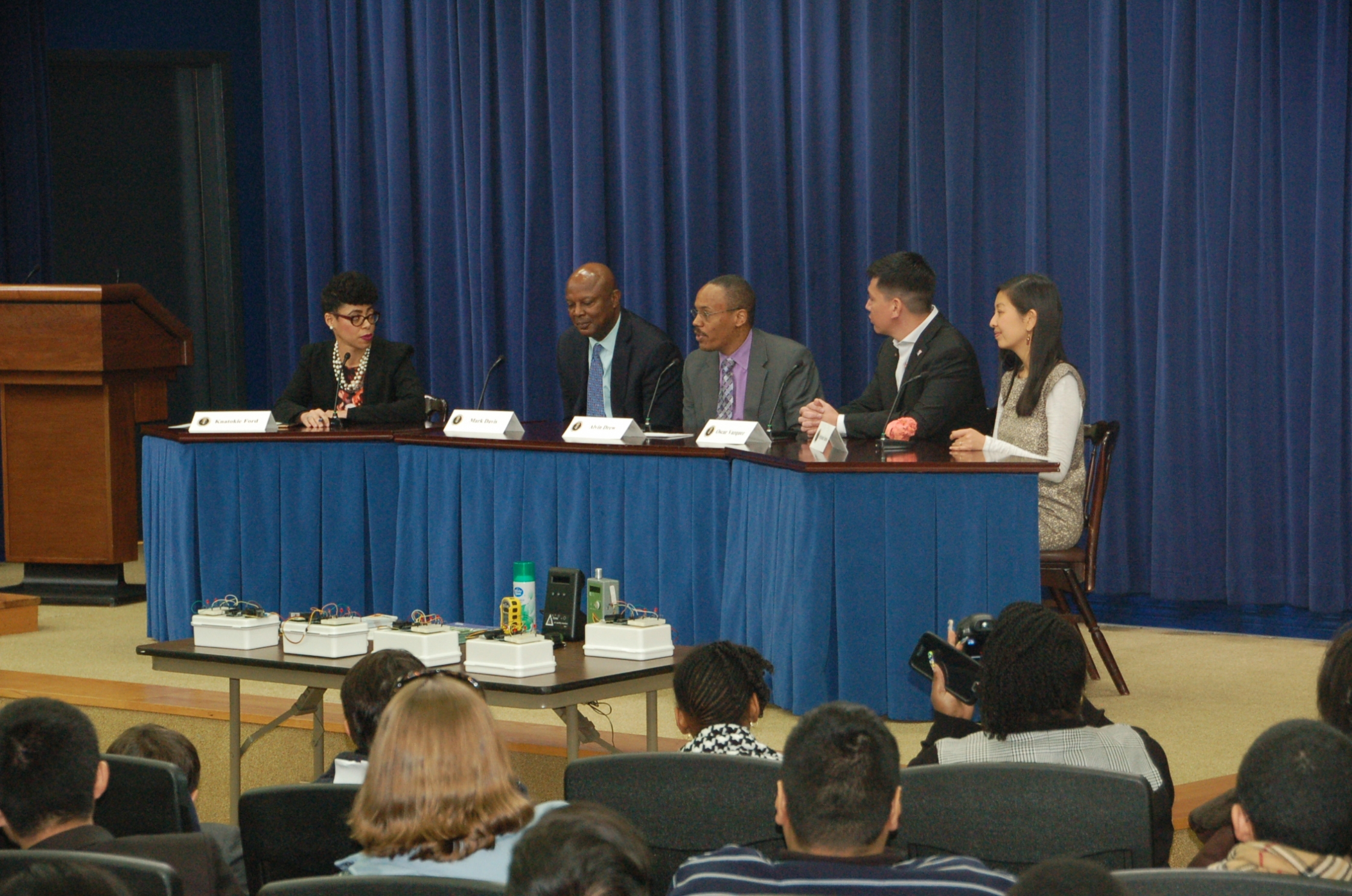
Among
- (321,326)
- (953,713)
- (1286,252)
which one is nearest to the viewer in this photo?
(953,713)

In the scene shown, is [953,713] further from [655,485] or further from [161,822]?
[655,485]

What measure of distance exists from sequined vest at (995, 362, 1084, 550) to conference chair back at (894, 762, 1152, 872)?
2.53m

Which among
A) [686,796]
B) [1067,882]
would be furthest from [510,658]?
[1067,882]

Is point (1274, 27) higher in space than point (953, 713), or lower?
higher

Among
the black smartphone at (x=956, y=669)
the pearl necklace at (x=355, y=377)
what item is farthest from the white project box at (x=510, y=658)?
the pearl necklace at (x=355, y=377)

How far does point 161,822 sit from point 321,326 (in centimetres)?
574

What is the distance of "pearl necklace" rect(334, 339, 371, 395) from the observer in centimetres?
592

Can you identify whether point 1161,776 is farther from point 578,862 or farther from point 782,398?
point 782,398

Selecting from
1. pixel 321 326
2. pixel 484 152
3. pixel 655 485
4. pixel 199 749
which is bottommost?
pixel 199 749

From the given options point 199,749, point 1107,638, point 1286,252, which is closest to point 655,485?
point 199,749

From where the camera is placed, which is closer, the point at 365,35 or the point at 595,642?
the point at 595,642

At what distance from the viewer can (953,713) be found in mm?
2758

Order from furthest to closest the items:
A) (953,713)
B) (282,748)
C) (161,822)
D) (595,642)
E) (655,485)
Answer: (655,485) < (282,748) < (595,642) < (953,713) < (161,822)

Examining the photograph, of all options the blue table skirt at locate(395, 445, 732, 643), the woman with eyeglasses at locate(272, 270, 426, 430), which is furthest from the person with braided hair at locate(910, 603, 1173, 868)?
the woman with eyeglasses at locate(272, 270, 426, 430)
